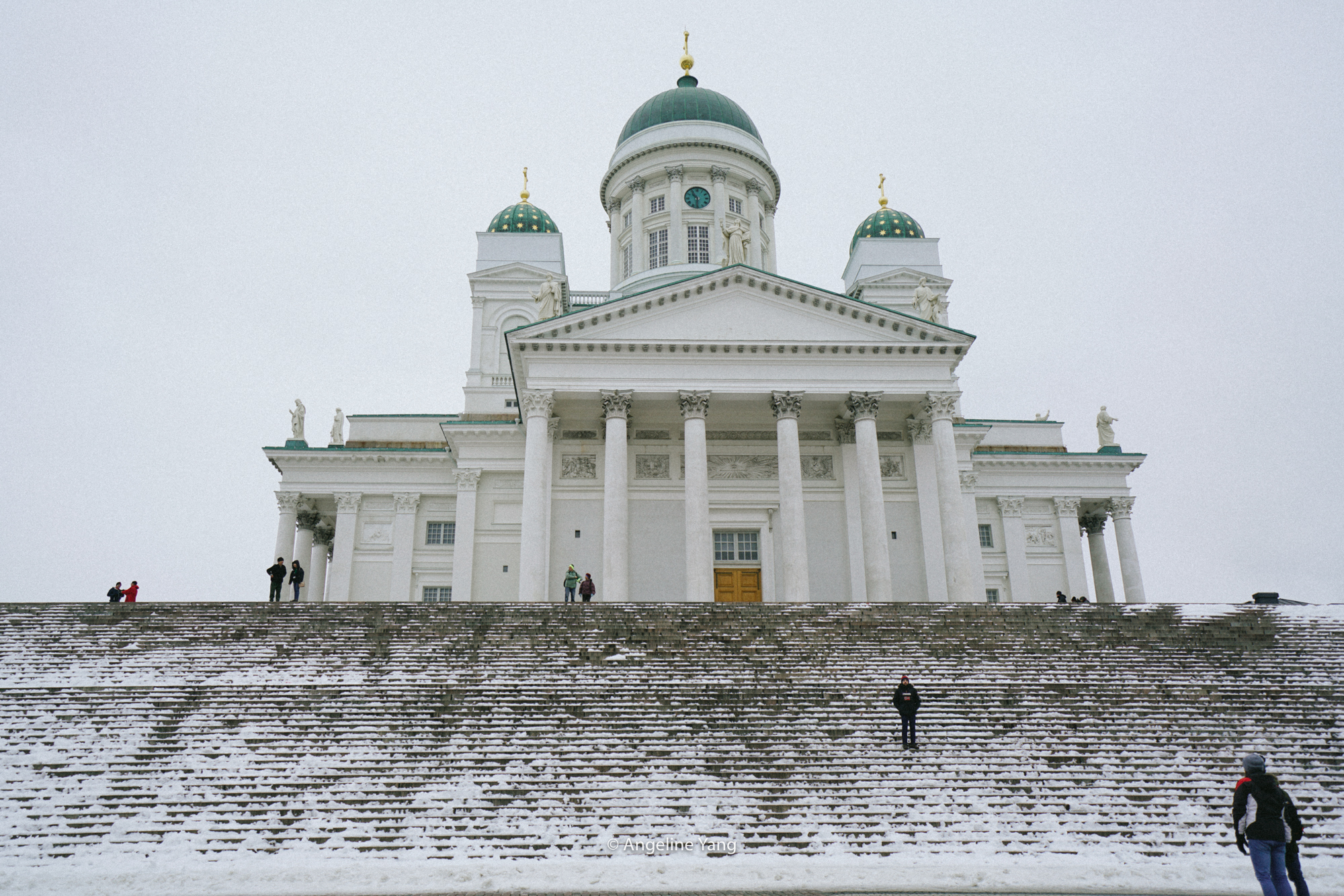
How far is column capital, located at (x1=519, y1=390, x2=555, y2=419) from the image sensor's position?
1060 inches

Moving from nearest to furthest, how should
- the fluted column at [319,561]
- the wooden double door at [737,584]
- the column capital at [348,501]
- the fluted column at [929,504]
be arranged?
the fluted column at [929,504]
the wooden double door at [737,584]
the column capital at [348,501]
the fluted column at [319,561]

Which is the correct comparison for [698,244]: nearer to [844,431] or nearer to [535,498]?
[844,431]

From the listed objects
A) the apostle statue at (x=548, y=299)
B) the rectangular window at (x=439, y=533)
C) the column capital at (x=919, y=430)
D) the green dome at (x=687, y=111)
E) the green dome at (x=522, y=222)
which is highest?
the green dome at (x=687, y=111)

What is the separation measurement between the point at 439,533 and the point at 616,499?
14178 mm

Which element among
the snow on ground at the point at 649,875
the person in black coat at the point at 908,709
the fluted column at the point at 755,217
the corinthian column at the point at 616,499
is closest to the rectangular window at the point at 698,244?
the fluted column at the point at 755,217

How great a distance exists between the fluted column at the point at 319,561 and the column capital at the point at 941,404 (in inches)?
1043

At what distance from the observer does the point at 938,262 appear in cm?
4456

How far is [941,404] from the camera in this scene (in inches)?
1079

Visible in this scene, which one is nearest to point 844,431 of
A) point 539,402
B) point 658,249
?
point 539,402

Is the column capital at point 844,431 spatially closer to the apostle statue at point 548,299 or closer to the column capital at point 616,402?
the column capital at point 616,402

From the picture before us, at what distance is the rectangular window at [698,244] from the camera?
3900 centimetres

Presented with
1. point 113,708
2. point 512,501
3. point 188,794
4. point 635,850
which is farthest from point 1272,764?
point 512,501

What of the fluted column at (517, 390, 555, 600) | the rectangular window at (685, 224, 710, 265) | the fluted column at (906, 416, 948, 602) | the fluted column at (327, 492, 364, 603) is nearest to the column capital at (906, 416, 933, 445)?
the fluted column at (906, 416, 948, 602)

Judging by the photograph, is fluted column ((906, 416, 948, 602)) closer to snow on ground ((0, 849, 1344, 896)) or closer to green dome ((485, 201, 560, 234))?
snow on ground ((0, 849, 1344, 896))
